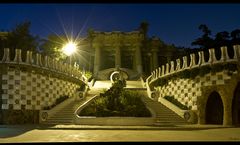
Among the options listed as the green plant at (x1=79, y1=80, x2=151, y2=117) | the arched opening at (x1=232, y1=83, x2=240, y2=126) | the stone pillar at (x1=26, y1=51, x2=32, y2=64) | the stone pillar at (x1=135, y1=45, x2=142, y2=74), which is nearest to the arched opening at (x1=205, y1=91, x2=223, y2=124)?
the arched opening at (x1=232, y1=83, x2=240, y2=126)

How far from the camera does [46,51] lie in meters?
40.5

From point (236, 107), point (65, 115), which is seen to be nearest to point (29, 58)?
point (65, 115)

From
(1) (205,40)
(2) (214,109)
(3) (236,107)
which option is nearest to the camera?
(3) (236,107)

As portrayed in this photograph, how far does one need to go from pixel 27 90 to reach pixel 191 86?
1036 centimetres

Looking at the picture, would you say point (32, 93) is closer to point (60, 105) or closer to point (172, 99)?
point (60, 105)

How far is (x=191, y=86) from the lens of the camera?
74.6ft

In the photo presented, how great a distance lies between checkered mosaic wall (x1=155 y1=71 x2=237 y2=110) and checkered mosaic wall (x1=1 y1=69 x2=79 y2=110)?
830 centimetres

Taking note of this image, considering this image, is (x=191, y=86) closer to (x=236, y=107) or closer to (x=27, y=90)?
(x=236, y=107)

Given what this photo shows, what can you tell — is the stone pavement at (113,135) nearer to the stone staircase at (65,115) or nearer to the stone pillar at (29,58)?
the stone staircase at (65,115)

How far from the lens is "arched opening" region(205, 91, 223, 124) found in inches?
849

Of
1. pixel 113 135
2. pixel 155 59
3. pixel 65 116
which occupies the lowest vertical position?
pixel 113 135

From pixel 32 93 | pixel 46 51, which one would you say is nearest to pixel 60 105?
pixel 32 93

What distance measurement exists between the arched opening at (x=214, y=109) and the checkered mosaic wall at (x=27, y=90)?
33.6ft

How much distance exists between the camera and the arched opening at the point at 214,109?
21.6m
